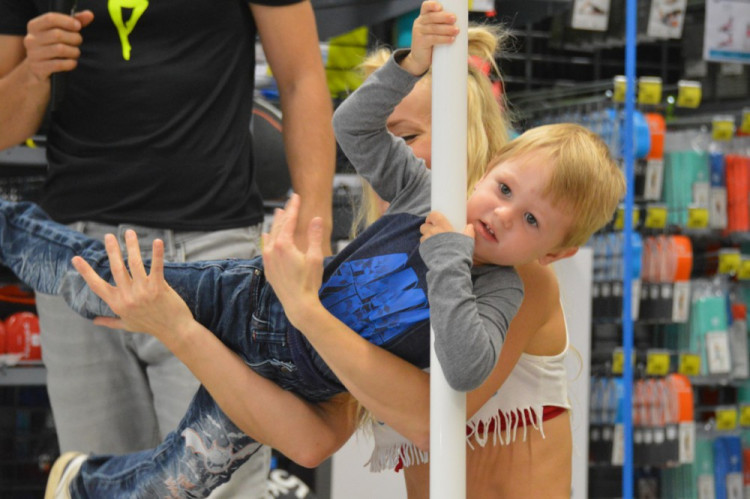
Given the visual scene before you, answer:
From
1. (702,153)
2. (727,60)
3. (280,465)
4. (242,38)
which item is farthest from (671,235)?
(242,38)

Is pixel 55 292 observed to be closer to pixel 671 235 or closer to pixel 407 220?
pixel 407 220

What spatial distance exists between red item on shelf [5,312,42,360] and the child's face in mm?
1600

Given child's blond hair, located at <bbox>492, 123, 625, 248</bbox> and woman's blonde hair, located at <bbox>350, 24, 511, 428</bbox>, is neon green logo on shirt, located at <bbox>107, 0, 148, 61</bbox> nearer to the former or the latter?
woman's blonde hair, located at <bbox>350, 24, 511, 428</bbox>

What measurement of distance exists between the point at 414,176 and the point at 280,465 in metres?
1.83

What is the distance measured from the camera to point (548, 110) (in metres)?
3.79

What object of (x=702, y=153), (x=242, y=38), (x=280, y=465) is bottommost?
(x=280, y=465)

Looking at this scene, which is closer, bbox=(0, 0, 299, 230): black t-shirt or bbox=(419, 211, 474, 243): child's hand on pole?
bbox=(419, 211, 474, 243): child's hand on pole

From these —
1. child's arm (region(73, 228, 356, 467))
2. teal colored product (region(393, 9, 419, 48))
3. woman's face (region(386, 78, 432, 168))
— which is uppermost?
teal colored product (region(393, 9, 419, 48))

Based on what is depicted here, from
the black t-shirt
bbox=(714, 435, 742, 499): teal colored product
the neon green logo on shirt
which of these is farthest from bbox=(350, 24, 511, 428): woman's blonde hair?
bbox=(714, 435, 742, 499): teal colored product

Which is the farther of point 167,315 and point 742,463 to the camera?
point 742,463

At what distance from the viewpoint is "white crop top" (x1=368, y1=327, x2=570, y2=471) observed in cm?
132

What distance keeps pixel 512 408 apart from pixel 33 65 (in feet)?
2.81

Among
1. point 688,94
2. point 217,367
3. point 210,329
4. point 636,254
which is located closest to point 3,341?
point 210,329

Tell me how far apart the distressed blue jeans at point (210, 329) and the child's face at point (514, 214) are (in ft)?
0.86
